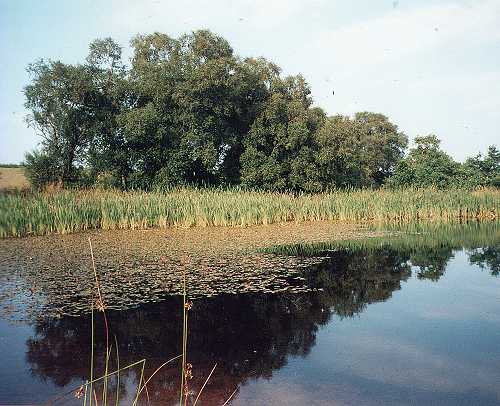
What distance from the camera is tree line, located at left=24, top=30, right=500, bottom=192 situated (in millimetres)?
Result: 18359

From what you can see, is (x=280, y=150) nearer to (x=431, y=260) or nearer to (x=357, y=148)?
(x=357, y=148)

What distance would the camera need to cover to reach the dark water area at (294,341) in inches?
129

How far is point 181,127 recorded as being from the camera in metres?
19.0

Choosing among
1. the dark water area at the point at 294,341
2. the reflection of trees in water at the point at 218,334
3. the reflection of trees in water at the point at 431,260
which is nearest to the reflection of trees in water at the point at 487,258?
the reflection of trees in water at the point at 431,260

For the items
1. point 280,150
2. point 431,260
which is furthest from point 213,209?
point 280,150

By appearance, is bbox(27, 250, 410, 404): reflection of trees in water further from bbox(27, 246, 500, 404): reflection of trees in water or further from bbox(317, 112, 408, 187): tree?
bbox(317, 112, 408, 187): tree

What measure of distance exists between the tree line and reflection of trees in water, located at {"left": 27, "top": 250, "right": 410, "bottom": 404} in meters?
13.0

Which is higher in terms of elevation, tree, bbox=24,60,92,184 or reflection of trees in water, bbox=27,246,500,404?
tree, bbox=24,60,92,184

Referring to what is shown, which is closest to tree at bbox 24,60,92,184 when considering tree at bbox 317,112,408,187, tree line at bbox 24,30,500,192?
tree line at bbox 24,30,500,192

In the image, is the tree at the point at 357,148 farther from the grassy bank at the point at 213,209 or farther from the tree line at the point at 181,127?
the grassy bank at the point at 213,209

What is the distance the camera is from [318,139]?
66.8 feet

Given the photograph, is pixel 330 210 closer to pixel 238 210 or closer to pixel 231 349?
pixel 238 210

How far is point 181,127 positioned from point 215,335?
1531 cm

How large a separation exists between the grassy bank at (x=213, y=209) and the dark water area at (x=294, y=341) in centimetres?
508
